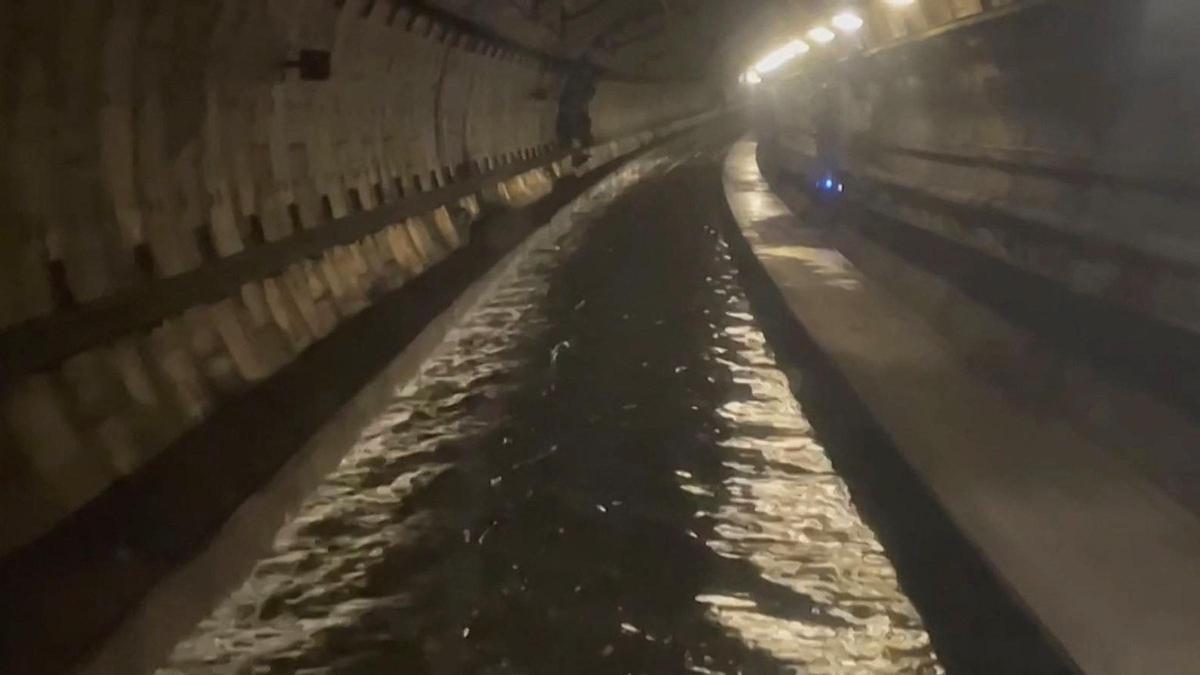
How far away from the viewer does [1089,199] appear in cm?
1314

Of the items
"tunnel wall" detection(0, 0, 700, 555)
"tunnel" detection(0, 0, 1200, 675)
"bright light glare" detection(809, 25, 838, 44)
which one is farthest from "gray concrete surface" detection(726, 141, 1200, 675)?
"bright light glare" detection(809, 25, 838, 44)

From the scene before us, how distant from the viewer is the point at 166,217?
896cm

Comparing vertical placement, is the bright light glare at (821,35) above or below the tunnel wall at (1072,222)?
above

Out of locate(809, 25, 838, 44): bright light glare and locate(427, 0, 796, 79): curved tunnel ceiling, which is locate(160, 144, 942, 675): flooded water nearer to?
locate(427, 0, 796, 79): curved tunnel ceiling

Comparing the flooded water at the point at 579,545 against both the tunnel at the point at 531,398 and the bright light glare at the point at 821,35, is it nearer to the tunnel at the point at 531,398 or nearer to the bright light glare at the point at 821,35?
the tunnel at the point at 531,398

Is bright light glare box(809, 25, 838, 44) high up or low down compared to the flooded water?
up

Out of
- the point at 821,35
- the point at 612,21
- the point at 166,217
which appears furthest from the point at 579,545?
the point at 821,35

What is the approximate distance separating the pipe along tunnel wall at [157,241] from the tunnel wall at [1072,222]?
4.32m

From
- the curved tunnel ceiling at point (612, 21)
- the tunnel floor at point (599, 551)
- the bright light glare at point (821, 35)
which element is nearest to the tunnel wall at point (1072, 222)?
the tunnel floor at point (599, 551)

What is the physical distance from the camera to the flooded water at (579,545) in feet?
17.8

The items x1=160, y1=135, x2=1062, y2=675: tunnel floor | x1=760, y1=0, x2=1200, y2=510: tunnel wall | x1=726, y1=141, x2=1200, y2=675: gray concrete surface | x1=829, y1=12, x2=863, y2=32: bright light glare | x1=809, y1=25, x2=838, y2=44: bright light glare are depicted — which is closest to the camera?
x1=726, y1=141, x2=1200, y2=675: gray concrete surface

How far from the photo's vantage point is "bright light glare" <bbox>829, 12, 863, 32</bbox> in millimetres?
30328

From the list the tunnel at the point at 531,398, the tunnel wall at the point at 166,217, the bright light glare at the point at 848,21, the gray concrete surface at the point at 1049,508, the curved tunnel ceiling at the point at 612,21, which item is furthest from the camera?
the bright light glare at the point at 848,21

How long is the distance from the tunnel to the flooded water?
3 centimetres
